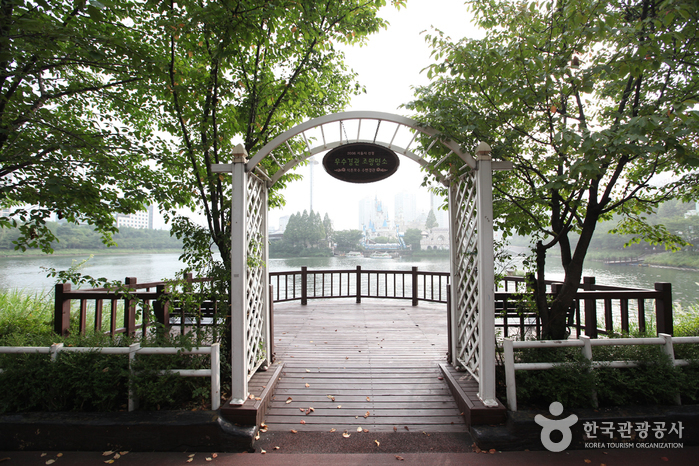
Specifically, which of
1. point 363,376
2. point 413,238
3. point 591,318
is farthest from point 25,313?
point 413,238

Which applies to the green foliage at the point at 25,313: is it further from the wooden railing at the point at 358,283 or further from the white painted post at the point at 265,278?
Answer: the wooden railing at the point at 358,283

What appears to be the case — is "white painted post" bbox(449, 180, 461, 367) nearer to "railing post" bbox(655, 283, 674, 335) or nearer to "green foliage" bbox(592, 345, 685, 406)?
"green foliage" bbox(592, 345, 685, 406)

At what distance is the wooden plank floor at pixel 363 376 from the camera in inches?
101

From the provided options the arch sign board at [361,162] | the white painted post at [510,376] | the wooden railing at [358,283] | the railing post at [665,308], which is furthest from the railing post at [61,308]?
the railing post at [665,308]

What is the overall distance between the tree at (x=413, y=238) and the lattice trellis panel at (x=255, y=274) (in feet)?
34.2

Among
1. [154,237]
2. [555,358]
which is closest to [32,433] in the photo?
[555,358]

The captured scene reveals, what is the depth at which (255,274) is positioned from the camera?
3.00m

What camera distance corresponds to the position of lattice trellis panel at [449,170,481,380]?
2.80 m

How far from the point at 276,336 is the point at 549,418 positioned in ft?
11.8

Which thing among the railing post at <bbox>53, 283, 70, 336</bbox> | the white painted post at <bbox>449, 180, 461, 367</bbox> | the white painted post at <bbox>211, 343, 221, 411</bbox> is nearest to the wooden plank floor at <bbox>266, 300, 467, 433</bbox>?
the white painted post at <bbox>449, 180, 461, 367</bbox>

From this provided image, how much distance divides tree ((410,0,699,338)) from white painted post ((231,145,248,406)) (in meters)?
1.90

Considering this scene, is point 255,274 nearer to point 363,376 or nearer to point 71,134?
point 363,376

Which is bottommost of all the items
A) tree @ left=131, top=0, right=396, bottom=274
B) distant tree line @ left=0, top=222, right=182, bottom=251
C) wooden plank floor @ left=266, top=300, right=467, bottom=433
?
wooden plank floor @ left=266, top=300, right=467, bottom=433

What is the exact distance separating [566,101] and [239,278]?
3.69 metres
